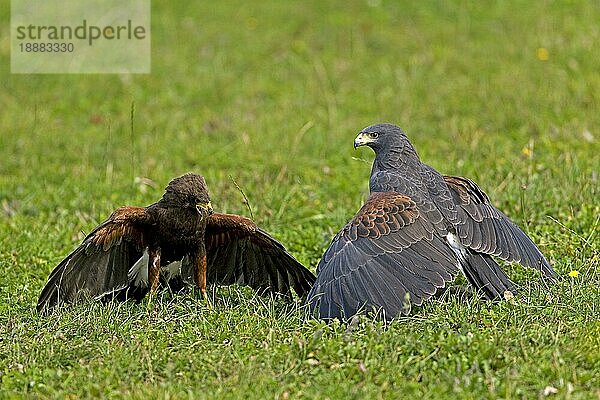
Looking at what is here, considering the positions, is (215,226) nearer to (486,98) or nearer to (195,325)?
(195,325)

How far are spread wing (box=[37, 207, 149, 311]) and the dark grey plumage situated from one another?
138cm

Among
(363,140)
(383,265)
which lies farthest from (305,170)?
(383,265)

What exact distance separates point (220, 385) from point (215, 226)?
6.63 ft

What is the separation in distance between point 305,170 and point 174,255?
3.05m

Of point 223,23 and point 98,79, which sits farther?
point 223,23

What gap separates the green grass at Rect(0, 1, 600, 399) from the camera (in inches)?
211

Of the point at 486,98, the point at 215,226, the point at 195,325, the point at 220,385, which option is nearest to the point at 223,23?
the point at 486,98

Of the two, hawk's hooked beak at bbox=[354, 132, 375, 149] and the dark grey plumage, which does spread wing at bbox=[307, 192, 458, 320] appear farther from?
hawk's hooked beak at bbox=[354, 132, 375, 149]

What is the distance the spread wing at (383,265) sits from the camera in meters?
6.07

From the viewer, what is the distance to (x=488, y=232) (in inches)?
269

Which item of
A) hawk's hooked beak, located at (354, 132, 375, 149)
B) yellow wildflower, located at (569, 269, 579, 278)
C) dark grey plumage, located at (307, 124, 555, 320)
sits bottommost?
yellow wildflower, located at (569, 269, 579, 278)

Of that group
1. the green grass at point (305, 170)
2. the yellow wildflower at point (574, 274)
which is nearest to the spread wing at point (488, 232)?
the yellow wildflower at point (574, 274)

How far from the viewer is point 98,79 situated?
1260 centimetres

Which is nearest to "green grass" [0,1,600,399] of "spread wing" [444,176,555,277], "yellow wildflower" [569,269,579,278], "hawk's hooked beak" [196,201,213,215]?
"yellow wildflower" [569,269,579,278]
